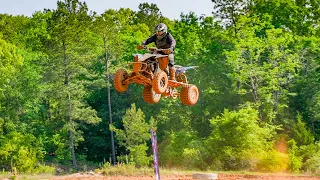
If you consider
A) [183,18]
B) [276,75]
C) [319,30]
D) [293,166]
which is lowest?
[293,166]

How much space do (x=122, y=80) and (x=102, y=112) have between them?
4038 cm

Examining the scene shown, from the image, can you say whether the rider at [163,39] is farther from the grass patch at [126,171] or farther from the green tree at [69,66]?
the green tree at [69,66]

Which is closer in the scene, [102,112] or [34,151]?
[34,151]

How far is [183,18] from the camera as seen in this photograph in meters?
57.2

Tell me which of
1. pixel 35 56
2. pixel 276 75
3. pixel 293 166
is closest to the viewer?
pixel 293 166

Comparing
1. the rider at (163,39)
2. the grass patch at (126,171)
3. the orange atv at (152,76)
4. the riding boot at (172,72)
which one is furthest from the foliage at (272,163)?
the rider at (163,39)

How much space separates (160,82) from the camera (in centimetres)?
1142

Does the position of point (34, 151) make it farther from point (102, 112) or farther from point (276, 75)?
point (276, 75)

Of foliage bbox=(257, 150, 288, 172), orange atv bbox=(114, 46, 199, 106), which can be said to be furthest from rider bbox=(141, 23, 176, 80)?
foliage bbox=(257, 150, 288, 172)

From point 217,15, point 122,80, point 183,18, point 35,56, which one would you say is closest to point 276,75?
point 217,15

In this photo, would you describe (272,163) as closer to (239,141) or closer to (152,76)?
(239,141)

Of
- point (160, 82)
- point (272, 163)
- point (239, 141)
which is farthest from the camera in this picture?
point (239, 141)

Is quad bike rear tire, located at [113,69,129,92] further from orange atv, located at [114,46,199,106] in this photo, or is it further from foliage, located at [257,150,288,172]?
foliage, located at [257,150,288,172]

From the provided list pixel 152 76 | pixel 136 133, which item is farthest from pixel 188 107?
pixel 152 76
